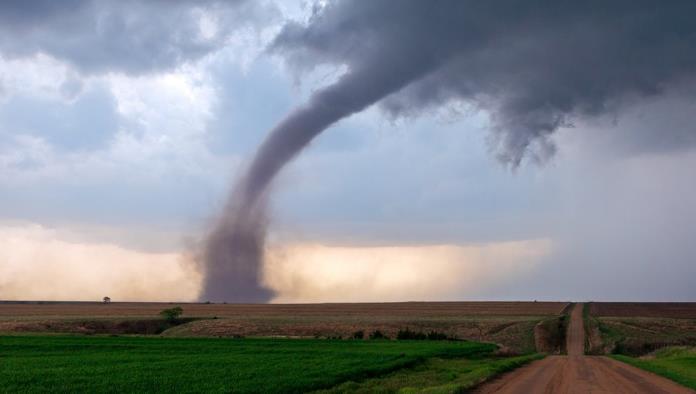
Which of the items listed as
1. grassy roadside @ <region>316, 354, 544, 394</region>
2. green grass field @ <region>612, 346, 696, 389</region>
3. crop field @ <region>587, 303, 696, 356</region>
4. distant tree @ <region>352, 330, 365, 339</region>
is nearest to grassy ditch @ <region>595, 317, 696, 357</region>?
crop field @ <region>587, 303, 696, 356</region>

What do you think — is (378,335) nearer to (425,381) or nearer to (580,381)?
(425,381)

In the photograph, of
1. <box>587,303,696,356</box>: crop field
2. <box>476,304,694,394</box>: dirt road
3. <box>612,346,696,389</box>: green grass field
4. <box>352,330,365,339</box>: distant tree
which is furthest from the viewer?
<box>352,330,365,339</box>: distant tree

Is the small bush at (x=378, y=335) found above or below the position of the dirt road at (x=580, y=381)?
below

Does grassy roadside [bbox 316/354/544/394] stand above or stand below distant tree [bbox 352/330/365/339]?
above

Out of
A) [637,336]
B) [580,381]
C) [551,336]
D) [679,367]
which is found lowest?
[551,336]

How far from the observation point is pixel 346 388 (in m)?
32.9

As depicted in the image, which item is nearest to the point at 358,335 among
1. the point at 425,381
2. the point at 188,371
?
the point at 188,371

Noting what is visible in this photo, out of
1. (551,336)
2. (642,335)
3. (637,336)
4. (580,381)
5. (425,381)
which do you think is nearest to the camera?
(580,381)

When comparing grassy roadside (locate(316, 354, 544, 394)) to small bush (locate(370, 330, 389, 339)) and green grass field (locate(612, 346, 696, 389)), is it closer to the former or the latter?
green grass field (locate(612, 346, 696, 389))

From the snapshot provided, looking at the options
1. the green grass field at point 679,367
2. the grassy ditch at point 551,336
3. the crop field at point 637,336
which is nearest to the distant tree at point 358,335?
the grassy ditch at point 551,336

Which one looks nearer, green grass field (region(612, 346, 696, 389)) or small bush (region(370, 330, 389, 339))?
green grass field (region(612, 346, 696, 389))

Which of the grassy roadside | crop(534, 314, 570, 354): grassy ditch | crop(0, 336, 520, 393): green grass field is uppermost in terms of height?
crop(0, 336, 520, 393): green grass field

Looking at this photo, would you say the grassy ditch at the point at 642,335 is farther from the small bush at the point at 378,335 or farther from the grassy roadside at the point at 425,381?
the grassy roadside at the point at 425,381

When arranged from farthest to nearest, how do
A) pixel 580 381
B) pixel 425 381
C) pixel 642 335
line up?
1. pixel 642 335
2. pixel 425 381
3. pixel 580 381
